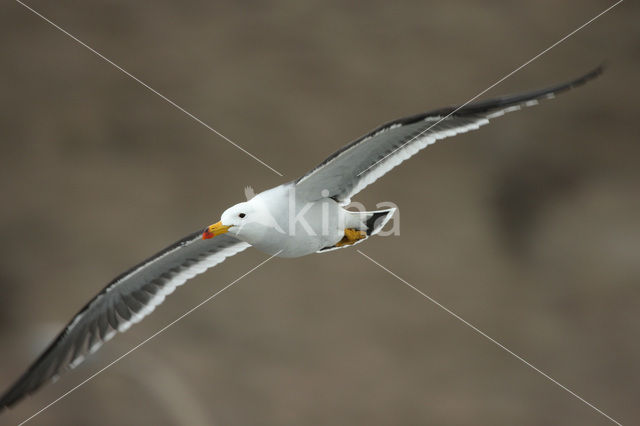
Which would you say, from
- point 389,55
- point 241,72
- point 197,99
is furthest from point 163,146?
point 389,55

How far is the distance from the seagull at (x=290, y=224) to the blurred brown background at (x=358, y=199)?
350 cm

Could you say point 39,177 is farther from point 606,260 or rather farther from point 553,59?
point 606,260

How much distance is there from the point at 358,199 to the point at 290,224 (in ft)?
13.7

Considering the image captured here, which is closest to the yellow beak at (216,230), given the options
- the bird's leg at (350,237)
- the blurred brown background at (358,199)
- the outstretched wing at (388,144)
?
the outstretched wing at (388,144)

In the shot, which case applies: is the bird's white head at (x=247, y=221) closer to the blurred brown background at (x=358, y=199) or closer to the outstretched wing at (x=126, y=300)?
the outstretched wing at (x=126, y=300)

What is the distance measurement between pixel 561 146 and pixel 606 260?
127 cm

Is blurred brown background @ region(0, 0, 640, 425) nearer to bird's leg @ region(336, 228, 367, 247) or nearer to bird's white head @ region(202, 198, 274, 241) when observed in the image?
bird's leg @ region(336, 228, 367, 247)

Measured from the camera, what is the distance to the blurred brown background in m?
6.78

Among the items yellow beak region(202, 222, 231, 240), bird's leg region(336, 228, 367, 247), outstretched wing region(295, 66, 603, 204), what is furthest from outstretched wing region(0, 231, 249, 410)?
outstretched wing region(295, 66, 603, 204)

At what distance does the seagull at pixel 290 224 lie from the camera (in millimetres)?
2570

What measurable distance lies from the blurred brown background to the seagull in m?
3.50

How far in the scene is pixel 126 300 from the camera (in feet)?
10.7

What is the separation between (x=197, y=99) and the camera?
6.91 metres

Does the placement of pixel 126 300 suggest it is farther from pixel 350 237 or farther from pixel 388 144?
pixel 388 144
